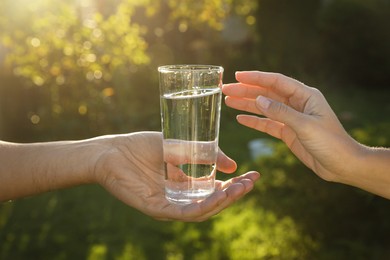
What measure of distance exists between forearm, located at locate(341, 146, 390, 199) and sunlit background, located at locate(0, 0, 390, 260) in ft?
7.76

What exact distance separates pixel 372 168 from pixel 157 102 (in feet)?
23.8

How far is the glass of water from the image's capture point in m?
2.34

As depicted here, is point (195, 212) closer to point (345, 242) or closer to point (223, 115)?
point (345, 242)

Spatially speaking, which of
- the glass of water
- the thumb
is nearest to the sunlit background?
the glass of water

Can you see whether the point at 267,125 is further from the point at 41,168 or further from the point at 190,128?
the point at 41,168

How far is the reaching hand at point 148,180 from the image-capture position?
2338 mm

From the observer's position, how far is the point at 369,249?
4590mm

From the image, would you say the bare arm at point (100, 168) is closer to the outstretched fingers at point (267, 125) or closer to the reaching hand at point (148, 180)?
the reaching hand at point (148, 180)

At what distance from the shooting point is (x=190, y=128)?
7.74 ft

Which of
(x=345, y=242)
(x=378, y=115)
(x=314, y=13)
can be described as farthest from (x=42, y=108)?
(x=314, y=13)

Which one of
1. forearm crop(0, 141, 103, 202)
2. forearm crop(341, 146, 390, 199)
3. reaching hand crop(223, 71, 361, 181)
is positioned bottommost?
forearm crop(0, 141, 103, 202)

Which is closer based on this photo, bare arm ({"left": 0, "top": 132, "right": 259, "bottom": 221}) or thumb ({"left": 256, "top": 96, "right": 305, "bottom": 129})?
thumb ({"left": 256, "top": 96, "right": 305, "bottom": 129})

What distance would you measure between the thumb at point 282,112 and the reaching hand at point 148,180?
337 mm

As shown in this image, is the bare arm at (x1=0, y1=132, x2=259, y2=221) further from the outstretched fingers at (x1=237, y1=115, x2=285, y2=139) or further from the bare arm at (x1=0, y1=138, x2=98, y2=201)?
the outstretched fingers at (x1=237, y1=115, x2=285, y2=139)
